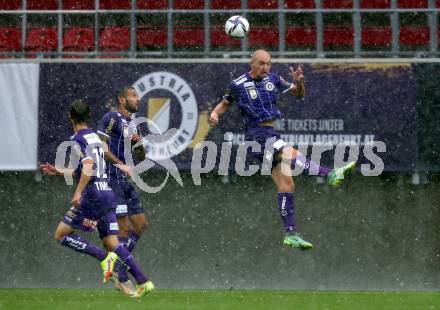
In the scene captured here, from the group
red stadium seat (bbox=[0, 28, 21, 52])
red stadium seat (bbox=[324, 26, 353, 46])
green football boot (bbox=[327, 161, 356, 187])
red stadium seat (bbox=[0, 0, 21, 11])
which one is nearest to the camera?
green football boot (bbox=[327, 161, 356, 187])

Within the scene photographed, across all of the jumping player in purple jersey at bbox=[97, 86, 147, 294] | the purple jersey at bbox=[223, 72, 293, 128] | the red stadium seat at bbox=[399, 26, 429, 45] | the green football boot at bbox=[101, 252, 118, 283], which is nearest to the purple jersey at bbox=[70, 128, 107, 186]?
the jumping player in purple jersey at bbox=[97, 86, 147, 294]

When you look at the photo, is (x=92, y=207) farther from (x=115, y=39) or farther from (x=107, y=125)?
(x=115, y=39)

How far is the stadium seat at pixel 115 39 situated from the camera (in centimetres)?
1787

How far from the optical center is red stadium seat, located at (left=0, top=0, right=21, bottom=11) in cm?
1931

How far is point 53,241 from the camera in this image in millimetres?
16750

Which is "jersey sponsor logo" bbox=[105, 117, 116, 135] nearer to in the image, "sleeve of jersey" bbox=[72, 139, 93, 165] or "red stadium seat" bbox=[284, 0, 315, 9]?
"sleeve of jersey" bbox=[72, 139, 93, 165]

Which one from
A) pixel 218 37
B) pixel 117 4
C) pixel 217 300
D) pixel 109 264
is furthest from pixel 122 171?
pixel 117 4

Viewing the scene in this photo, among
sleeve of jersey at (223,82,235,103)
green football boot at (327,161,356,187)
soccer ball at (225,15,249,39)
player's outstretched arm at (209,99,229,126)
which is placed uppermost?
soccer ball at (225,15,249,39)

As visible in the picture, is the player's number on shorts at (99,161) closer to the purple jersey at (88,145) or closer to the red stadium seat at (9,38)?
the purple jersey at (88,145)

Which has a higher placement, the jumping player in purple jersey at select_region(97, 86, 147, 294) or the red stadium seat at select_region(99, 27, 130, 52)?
the red stadium seat at select_region(99, 27, 130, 52)

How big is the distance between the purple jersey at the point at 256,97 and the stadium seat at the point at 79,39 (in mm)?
5770

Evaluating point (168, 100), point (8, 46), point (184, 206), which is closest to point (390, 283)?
point (184, 206)

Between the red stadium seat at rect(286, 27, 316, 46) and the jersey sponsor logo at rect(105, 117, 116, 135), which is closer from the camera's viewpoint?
the jersey sponsor logo at rect(105, 117, 116, 135)

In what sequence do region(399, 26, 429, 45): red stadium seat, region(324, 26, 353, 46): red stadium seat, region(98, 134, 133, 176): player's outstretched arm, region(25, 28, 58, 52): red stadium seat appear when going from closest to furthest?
region(98, 134, 133, 176): player's outstretched arm → region(25, 28, 58, 52): red stadium seat → region(399, 26, 429, 45): red stadium seat → region(324, 26, 353, 46): red stadium seat
